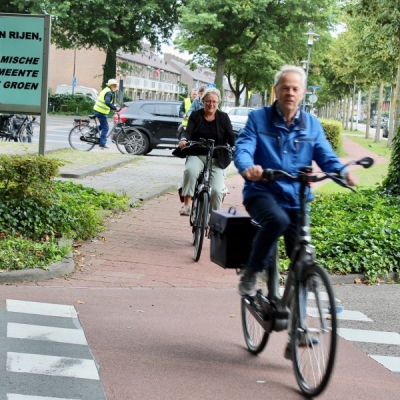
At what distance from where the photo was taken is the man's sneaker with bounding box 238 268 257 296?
17.2 ft

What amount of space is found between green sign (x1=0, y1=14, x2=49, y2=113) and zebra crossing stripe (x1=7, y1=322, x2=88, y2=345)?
4.77m

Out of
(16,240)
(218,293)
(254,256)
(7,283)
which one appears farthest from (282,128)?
(16,240)

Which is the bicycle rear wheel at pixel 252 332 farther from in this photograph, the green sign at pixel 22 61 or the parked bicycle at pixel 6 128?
the parked bicycle at pixel 6 128

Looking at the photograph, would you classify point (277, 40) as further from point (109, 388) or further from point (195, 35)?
point (109, 388)

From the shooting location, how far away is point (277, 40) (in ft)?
173

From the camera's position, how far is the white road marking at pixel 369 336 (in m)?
6.08

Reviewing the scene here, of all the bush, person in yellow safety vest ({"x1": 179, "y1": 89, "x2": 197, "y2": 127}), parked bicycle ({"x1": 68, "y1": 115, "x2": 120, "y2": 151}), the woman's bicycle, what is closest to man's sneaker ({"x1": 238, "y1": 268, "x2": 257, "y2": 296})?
the woman's bicycle

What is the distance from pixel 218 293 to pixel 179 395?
3020 millimetres

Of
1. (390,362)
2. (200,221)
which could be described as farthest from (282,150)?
(200,221)

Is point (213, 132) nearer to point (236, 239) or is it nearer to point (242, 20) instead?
point (236, 239)

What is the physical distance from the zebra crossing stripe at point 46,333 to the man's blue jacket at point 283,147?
5.02ft

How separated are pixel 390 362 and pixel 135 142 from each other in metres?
18.4

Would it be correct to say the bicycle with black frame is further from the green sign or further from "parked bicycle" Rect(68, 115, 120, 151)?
the green sign

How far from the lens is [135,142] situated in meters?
23.4
